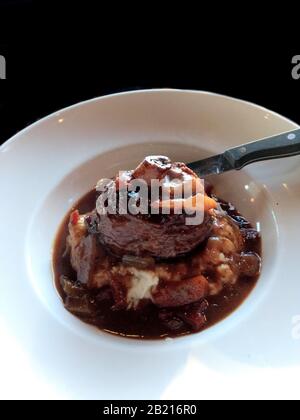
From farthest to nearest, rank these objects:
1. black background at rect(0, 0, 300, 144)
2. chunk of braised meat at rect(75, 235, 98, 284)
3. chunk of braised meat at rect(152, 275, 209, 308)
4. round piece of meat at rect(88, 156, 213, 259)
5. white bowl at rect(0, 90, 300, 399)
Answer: black background at rect(0, 0, 300, 144) < chunk of braised meat at rect(75, 235, 98, 284) < chunk of braised meat at rect(152, 275, 209, 308) < round piece of meat at rect(88, 156, 213, 259) < white bowl at rect(0, 90, 300, 399)

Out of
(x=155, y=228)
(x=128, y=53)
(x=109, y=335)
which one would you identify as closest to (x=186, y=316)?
(x=109, y=335)

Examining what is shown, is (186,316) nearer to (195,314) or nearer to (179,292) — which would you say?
(195,314)

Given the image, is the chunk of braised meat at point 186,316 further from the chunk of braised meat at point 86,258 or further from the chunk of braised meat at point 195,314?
the chunk of braised meat at point 86,258

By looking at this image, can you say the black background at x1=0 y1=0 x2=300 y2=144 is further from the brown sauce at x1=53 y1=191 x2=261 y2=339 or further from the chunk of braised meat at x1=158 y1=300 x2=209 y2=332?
the chunk of braised meat at x1=158 y1=300 x2=209 y2=332

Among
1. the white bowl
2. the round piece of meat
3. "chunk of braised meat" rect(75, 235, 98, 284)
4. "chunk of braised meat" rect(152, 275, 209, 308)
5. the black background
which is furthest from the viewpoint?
the black background

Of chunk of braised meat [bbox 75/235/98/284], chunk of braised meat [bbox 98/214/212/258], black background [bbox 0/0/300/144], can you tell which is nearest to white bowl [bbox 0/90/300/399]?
chunk of braised meat [bbox 75/235/98/284]

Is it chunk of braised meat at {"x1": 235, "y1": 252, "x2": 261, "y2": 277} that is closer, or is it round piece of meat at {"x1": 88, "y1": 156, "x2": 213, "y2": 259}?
round piece of meat at {"x1": 88, "y1": 156, "x2": 213, "y2": 259}
